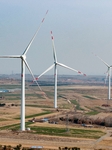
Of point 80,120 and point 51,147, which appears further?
point 80,120

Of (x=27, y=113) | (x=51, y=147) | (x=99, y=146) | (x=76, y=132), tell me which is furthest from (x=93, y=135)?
(x=27, y=113)

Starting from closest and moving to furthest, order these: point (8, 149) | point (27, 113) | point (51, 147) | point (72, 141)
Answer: point (8, 149), point (51, 147), point (72, 141), point (27, 113)

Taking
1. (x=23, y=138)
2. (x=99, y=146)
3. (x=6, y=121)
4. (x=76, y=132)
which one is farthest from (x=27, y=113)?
(x=99, y=146)

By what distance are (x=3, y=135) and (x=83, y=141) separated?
11.0 m

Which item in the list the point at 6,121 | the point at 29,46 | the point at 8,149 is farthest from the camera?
the point at 6,121

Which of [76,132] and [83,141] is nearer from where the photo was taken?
[83,141]

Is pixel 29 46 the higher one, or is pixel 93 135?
pixel 29 46

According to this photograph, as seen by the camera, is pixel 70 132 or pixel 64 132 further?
pixel 70 132

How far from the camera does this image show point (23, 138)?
157 ft

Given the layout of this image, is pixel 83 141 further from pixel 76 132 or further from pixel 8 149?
pixel 8 149

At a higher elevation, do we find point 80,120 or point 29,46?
point 29,46

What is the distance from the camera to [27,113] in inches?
3002

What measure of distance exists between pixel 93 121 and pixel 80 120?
2.39 m

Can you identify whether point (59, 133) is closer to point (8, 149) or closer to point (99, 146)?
point (99, 146)
